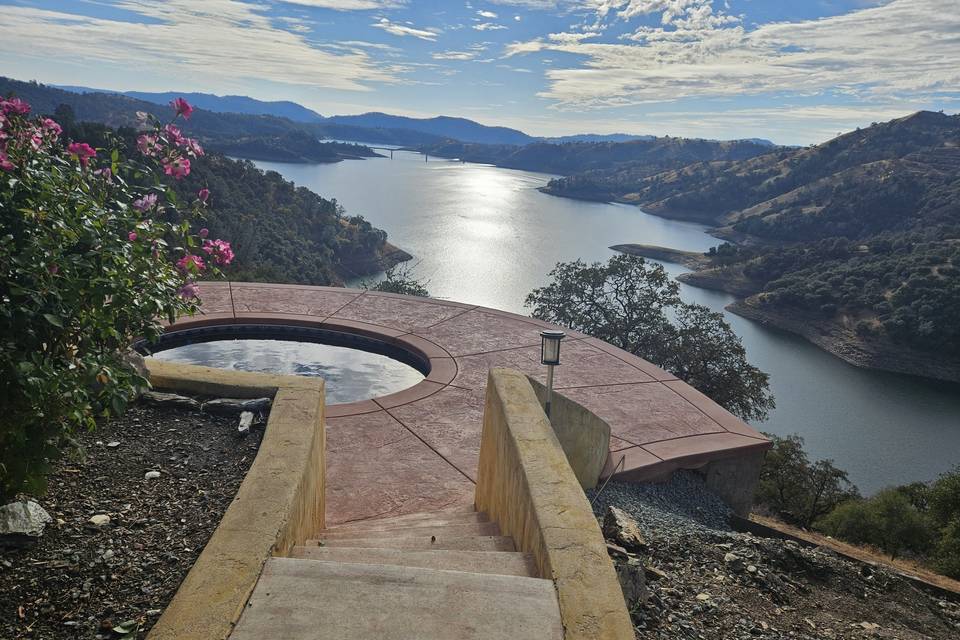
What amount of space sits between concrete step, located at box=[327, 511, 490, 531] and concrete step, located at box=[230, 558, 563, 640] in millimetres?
1698

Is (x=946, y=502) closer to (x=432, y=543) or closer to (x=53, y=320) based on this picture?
(x=432, y=543)

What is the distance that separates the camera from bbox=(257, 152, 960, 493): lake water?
31.1 m

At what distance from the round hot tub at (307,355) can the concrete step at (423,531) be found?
8.06ft

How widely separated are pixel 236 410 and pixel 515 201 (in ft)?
332

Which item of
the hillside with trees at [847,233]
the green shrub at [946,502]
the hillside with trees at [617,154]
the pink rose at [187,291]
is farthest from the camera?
the hillside with trees at [617,154]

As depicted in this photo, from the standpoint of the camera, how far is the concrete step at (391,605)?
204cm

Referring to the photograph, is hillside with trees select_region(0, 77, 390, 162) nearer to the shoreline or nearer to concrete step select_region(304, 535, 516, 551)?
the shoreline

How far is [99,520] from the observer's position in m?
2.69

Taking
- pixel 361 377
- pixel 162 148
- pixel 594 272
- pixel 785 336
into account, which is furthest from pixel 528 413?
pixel 785 336

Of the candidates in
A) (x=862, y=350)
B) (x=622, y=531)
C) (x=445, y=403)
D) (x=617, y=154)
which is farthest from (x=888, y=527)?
(x=617, y=154)

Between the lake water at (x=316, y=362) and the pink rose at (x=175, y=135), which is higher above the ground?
the pink rose at (x=175, y=135)

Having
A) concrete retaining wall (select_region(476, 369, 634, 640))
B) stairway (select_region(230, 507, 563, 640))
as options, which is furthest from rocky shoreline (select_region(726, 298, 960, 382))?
stairway (select_region(230, 507, 563, 640))

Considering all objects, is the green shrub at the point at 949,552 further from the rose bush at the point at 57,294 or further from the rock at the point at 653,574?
the rose bush at the point at 57,294

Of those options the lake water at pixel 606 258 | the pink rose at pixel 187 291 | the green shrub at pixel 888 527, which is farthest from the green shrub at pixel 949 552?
the lake water at pixel 606 258
